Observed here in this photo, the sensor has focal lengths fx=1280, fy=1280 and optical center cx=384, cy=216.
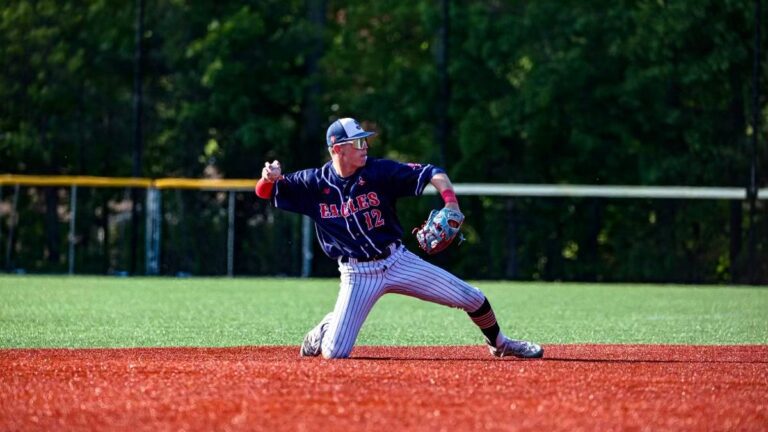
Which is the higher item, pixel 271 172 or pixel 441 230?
pixel 271 172

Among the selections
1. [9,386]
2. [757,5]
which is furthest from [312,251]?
[9,386]

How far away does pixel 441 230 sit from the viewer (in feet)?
25.5

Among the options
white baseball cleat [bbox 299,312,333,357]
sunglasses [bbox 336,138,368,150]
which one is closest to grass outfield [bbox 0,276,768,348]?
white baseball cleat [bbox 299,312,333,357]

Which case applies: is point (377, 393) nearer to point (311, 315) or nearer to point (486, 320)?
point (486, 320)

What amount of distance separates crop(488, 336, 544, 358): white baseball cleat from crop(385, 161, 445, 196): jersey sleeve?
46.1 inches

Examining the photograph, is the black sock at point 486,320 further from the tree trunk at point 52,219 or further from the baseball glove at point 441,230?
the tree trunk at point 52,219

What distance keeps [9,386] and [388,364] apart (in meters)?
2.22

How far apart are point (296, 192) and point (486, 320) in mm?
1489

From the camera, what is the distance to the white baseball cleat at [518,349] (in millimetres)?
8297

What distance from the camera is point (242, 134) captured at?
90.9 ft

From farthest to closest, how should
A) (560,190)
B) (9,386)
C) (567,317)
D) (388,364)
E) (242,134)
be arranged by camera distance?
(242,134)
(560,190)
(567,317)
(388,364)
(9,386)

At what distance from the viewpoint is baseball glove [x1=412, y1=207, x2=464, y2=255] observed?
305 inches

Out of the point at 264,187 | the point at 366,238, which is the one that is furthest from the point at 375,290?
the point at 264,187

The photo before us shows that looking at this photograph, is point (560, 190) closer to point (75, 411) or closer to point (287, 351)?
point (287, 351)
